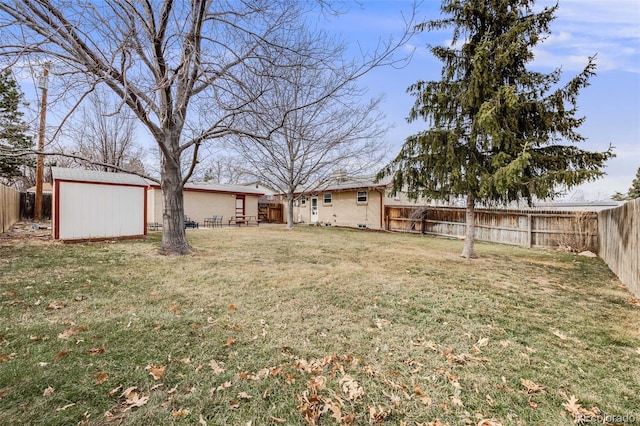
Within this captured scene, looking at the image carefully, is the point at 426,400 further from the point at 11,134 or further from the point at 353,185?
the point at 353,185

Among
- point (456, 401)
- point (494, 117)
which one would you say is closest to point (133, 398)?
point (456, 401)

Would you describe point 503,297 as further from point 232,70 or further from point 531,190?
point 232,70

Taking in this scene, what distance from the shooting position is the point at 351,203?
1984cm

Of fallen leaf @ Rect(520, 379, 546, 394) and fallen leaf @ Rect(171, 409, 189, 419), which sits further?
fallen leaf @ Rect(520, 379, 546, 394)

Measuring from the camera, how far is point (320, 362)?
2793mm

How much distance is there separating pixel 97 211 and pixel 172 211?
3.81 metres

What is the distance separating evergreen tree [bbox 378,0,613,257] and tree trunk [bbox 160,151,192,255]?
20.3 ft

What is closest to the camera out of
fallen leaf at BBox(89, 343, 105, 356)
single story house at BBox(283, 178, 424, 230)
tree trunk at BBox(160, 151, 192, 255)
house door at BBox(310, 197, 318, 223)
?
fallen leaf at BBox(89, 343, 105, 356)

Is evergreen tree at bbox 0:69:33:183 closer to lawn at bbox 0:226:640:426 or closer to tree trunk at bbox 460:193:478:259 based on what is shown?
lawn at bbox 0:226:640:426

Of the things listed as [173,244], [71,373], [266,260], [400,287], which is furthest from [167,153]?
[400,287]

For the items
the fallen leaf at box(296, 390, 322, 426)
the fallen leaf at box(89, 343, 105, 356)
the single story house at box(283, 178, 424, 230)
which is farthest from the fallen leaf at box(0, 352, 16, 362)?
the single story house at box(283, 178, 424, 230)

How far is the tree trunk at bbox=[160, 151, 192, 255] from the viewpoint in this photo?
7715 mm

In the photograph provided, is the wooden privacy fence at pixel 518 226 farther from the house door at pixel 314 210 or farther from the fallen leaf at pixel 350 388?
the fallen leaf at pixel 350 388

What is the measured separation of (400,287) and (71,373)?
4526 mm
